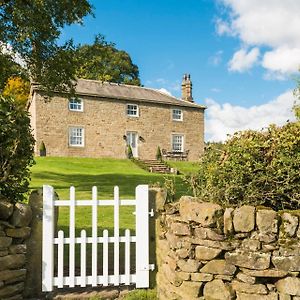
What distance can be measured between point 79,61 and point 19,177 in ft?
37.7

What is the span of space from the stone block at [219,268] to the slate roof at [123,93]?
29037 millimetres

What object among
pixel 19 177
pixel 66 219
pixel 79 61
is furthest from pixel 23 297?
pixel 79 61

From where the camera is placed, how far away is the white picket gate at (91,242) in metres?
4.87

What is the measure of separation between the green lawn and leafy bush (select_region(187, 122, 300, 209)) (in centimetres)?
275

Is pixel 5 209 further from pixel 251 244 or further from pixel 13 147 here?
pixel 251 244

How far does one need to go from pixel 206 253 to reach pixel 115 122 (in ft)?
98.7

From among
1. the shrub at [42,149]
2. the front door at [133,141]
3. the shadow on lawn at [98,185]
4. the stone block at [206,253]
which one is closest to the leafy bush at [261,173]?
the stone block at [206,253]

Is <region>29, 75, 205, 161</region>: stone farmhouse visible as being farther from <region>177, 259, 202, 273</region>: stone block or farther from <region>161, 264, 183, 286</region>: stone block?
<region>177, 259, 202, 273</region>: stone block

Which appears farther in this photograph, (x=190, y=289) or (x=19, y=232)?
(x=19, y=232)

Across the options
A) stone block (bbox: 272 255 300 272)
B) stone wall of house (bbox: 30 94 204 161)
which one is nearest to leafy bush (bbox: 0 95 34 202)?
stone block (bbox: 272 255 300 272)

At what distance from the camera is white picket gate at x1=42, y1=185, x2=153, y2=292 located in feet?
16.0

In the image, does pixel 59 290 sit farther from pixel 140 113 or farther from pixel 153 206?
pixel 140 113

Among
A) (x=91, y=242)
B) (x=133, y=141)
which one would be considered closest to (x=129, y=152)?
(x=133, y=141)

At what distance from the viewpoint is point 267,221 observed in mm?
4191
